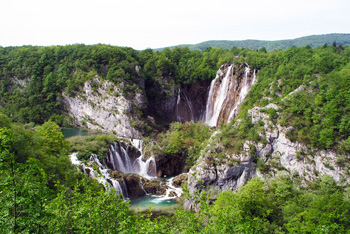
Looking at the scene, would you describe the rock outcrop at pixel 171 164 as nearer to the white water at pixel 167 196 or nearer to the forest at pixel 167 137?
the forest at pixel 167 137

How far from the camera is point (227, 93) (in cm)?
5400

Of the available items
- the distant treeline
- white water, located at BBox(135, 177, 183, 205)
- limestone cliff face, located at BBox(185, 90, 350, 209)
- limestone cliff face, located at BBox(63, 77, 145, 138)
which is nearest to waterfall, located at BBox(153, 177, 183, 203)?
white water, located at BBox(135, 177, 183, 205)

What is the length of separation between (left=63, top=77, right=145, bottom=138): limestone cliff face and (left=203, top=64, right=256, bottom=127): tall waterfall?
15.0 meters

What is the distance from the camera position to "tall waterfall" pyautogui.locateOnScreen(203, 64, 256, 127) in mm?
51312

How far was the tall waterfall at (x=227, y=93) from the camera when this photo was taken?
51312 millimetres

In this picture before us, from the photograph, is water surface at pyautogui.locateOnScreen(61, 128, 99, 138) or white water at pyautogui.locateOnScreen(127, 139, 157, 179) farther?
water surface at pyautogui.locateOnScreen(61, 128, 99, 138)

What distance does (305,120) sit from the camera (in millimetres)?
31797

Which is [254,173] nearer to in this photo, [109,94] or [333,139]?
[333,139]

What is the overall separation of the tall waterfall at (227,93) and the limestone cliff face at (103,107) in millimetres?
14992

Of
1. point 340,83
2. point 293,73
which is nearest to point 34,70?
point 293,73

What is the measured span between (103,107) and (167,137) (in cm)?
2050

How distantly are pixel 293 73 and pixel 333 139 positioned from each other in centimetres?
1308

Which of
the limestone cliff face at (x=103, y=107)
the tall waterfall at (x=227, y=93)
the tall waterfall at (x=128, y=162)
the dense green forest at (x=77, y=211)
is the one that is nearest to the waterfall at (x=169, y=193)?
the tall waterfall at (x=128, y=162)

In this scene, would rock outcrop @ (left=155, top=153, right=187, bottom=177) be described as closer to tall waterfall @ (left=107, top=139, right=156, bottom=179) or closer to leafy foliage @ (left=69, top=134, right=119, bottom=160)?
tall waterfall @ (left=107, top=139, right=156, bottom=179)
